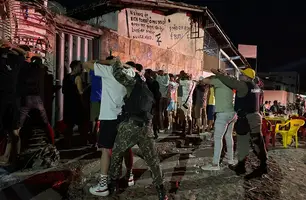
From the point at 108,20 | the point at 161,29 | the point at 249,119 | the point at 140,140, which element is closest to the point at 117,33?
the point at 108,20

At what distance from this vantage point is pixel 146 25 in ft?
35.0

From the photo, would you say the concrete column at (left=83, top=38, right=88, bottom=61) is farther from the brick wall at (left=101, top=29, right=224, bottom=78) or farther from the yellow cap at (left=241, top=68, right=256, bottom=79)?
the yellow cap at (left=241, top=68, right=256, bottom=79)

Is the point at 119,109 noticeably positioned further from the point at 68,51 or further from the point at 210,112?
the point at 210,112

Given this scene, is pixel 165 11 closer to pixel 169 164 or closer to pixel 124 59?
pixel 124 59


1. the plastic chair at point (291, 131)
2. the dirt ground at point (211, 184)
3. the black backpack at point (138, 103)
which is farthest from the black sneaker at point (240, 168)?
the plastic chair at point (291, 131)

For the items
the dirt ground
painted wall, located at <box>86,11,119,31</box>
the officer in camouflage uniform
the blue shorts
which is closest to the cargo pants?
the dirt ground

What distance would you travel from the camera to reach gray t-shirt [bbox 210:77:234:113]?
4859 millimetres

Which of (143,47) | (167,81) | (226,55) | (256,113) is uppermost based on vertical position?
(226,55)

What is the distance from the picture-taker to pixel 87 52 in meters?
8.52

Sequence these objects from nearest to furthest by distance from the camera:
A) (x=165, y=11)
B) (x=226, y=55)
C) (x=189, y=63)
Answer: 1. (x=165, y=11)
2. (x=189, y=63)
3. (x=226, y=55)

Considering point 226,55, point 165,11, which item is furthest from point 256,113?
point 226,55

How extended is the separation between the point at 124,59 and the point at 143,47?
1311 millimetres

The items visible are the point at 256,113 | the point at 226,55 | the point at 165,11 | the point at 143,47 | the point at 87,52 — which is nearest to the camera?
the point at 256,113

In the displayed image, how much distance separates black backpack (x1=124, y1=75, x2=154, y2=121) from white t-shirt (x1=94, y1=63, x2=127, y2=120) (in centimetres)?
29
